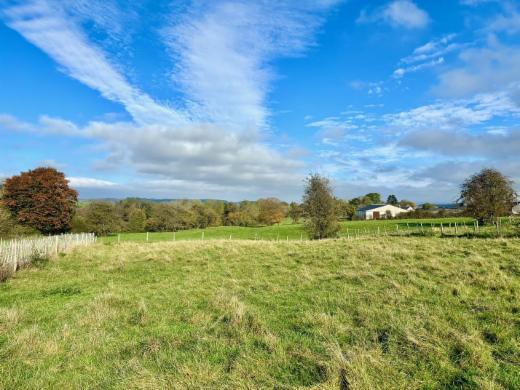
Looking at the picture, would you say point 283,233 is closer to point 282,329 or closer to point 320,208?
point 320,208

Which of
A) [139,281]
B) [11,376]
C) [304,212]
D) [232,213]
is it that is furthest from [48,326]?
[232,213]

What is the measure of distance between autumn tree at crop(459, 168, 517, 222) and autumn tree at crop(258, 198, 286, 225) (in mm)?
62611

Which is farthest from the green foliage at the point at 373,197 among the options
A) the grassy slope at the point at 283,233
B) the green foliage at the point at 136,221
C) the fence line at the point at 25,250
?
the fence line at the point at 25,250

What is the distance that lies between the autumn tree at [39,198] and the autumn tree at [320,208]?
35.9m

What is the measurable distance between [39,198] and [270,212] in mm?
61920

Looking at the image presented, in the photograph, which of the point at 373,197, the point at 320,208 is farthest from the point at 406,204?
the point at 320,208

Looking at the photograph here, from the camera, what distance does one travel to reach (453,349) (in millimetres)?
5457

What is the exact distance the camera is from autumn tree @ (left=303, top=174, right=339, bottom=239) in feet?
111

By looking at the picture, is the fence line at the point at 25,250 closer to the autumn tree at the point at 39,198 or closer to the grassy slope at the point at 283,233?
the autumn tree at the point at 39,198

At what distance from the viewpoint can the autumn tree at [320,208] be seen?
33.8m

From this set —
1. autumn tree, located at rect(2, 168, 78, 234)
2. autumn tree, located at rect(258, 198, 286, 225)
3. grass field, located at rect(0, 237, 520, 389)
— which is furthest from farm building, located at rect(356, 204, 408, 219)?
grass field, located at rect(0, 237, 520, 389)

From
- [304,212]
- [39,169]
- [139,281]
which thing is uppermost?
[39,169]

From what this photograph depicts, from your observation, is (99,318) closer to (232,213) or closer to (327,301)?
(327,301)

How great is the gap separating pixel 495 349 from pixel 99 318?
8.26 meters
